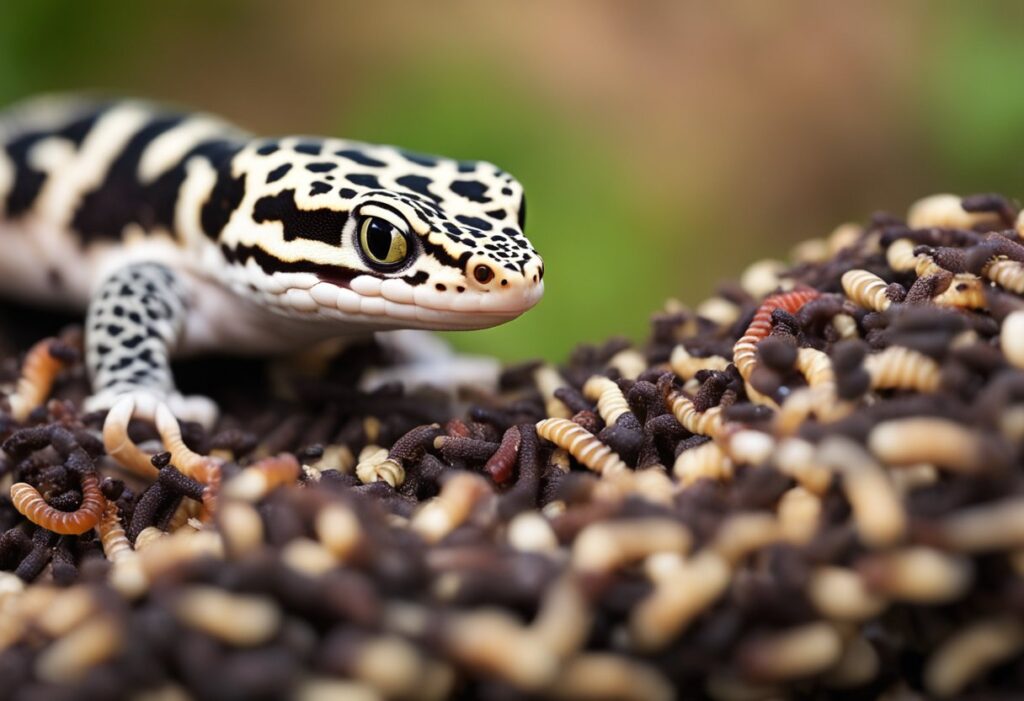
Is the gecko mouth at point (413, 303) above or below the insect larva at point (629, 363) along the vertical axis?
below

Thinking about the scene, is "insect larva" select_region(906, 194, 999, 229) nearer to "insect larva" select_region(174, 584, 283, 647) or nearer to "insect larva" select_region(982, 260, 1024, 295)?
"insect larva" select_region(982, 260, 1024, 295)

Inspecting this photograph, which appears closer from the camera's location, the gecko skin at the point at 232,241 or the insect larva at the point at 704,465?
the insect larva at the point at 704,465

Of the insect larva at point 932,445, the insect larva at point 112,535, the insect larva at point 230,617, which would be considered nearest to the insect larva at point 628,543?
the insect larva at point 932,445

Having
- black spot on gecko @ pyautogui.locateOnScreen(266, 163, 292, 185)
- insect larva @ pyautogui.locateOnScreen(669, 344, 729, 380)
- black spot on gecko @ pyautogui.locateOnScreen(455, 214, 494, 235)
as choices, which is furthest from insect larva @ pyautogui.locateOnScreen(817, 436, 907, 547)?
black spot on gecko @ pyautogui.locateOnScreen(266, 163, 292, 185)

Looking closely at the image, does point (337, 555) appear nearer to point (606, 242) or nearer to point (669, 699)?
point (669, 699)

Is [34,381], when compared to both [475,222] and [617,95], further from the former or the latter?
[617,95]

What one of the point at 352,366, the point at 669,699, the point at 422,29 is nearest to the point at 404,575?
the point at 669,699

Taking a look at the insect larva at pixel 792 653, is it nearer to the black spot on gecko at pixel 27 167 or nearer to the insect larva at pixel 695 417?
the insect larva at pixel 695 417
